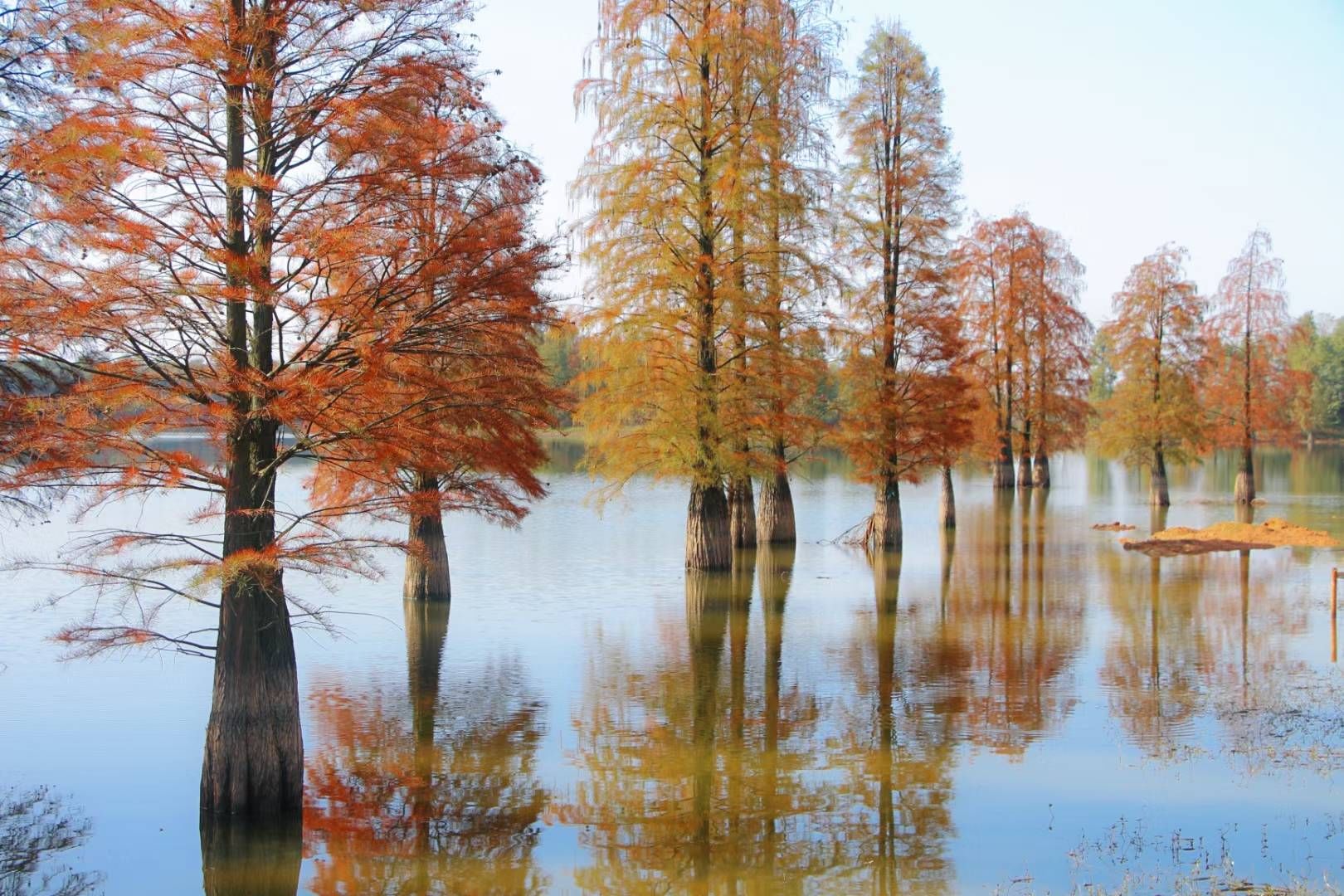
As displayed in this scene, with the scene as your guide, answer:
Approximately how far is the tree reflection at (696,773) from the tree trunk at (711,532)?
6826 mm

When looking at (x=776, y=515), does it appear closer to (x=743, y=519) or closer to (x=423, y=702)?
(x=743, y=519)

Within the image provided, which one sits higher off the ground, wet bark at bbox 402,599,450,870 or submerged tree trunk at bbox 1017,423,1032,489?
submerged tree trunk at bbox 1017,423,1032,489

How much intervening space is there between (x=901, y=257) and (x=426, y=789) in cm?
2334

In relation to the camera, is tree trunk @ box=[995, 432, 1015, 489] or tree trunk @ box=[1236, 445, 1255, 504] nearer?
tree trunk @ box=[1236, 445, 1255, 504]

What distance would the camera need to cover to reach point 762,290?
26.8 meters

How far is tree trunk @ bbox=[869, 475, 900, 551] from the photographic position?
1264 inches

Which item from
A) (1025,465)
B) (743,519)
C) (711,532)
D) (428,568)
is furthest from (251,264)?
(1025,465)

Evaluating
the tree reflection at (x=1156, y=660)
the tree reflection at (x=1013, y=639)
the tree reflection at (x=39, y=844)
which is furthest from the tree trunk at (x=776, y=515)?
the tree reflection at (x=39, y=844)

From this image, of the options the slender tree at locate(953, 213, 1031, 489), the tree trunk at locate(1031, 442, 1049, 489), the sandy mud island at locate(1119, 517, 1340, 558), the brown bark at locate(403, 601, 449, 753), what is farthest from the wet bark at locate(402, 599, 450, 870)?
the tree trunk at locate(1031, 442, 1049, 489)

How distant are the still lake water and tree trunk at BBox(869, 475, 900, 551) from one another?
6.17 metres

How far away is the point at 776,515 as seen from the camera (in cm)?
3319

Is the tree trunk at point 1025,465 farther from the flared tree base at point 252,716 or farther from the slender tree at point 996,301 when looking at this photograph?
the flared tree base at point 252,716

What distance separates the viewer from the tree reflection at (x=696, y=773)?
9969mm

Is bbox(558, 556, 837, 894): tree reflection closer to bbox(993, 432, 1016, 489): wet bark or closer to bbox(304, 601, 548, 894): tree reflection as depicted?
bbox(304, 601, 548, 894): tree reflection
